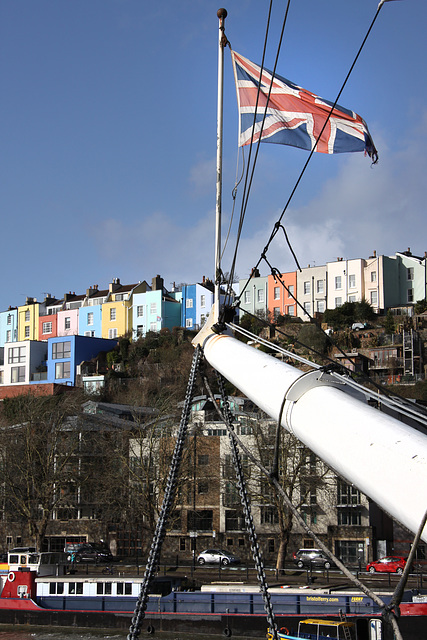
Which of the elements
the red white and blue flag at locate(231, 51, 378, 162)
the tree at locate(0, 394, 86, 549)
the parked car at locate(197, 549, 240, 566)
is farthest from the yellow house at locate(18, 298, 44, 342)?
the red white and blue flag at locate(231, 51, 378, 162)

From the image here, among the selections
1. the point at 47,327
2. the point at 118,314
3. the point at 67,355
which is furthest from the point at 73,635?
the point at 47,327

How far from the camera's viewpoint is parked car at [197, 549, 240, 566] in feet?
130

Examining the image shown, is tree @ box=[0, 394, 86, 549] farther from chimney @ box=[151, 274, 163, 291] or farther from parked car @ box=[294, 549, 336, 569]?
chimney @ box=[151, 274, 163, 291]

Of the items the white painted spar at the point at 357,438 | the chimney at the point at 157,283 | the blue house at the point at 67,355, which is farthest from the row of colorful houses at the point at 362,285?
the white painted spar at the point at 357,438

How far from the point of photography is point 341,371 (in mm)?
5520

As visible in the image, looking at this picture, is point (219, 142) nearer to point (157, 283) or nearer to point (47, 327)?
point (157, 283)

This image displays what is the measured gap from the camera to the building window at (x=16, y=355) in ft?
257

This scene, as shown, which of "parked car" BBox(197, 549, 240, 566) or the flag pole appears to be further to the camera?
"parked car" BBox(197, 549, 240, 566)

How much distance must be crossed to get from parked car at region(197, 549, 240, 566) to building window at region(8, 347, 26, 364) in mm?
43108

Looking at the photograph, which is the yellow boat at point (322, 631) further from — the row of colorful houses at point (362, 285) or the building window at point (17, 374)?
the building window at point (17, 374)

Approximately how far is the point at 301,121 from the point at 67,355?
6724 cm

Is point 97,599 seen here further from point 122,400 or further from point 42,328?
point 42,328

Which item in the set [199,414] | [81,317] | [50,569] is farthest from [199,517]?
[81,317]

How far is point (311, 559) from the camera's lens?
3869 centimetres
